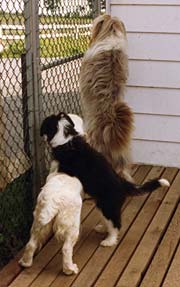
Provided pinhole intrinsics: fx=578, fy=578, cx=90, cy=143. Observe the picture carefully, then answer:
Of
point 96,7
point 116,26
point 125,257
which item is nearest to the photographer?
point 125,257

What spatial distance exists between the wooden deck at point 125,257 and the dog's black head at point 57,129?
27.2 inches

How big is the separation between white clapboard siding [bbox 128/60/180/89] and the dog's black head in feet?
6.11

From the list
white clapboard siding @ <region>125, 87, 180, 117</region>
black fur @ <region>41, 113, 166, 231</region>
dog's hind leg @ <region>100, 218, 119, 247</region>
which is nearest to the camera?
black fur @ <region>41, 113, 166, 231</region>

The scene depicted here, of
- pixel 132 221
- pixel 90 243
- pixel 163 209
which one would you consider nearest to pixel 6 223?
pixel 90 243

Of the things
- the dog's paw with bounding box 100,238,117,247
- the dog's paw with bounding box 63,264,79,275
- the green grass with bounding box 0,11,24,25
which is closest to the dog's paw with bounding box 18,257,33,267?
the dog's paw with bounding box 63,264,79,275

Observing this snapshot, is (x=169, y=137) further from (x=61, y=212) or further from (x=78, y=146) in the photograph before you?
(x=61, y=212)

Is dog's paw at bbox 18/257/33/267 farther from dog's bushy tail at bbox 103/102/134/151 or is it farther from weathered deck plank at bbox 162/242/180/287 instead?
dog's bushy tail at bbox 103/102/134/151

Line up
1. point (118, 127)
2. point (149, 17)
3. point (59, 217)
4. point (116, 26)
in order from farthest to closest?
point (149, 17) < point (116, 26) < point (118, 127) < point (59, 217)

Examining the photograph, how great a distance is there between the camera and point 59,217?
325 centimetres

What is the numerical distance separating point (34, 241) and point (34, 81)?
44.4 inches

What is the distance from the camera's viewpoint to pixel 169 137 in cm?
535

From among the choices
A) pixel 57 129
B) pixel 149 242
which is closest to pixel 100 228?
pixel 149 242

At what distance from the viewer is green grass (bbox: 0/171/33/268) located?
382cm

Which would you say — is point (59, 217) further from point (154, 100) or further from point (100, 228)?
point (154, 100)
